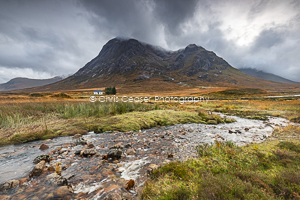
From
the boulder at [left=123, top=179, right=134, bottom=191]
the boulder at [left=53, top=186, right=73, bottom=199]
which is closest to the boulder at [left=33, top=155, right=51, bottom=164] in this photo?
the boulder at [left=53, top=186, right=73, bottom=199]

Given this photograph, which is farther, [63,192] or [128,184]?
[128,184]

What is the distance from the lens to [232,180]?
3266 mm

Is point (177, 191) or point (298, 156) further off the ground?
point (177, 191)

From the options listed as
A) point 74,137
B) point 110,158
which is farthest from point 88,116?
point 110,158

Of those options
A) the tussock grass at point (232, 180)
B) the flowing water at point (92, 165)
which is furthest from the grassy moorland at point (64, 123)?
the tussock grass at point (232, 180)

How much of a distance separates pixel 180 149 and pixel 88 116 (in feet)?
36.2

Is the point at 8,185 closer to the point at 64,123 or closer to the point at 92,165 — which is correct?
the point at 92,165

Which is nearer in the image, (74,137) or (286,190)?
(286,190)

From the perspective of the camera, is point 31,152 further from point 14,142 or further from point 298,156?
point 298,156

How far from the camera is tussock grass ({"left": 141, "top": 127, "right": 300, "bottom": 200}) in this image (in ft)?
8.74

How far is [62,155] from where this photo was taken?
239 inches

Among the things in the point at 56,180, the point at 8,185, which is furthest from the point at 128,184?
the point at 8,185

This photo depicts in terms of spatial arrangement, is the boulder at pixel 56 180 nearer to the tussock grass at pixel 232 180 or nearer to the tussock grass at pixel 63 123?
the tussock grass at pixel 232 180

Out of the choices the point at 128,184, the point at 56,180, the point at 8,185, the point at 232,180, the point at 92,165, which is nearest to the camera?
the point at 232,180
